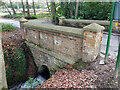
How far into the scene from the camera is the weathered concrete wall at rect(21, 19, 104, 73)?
4035 millimetres

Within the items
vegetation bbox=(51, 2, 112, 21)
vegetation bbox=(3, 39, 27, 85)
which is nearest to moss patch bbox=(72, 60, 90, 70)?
vegetation bbox=(3, 39, 27, 85)

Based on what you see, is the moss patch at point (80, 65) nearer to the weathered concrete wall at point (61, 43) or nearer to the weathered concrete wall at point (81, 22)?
the weathered concrete wall at point (61, 43)

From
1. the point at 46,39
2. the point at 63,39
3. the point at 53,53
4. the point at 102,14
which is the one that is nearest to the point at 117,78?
the point at 63,39

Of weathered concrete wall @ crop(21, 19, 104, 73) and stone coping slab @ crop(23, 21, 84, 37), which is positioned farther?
stone coping slab @ crop(23, 21, 84, 37)

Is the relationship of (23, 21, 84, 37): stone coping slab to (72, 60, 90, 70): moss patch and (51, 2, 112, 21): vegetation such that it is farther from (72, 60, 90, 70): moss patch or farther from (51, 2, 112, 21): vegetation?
(51, 2, 112, 21): vegetation

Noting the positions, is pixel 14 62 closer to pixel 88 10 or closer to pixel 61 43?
pixel 61 43

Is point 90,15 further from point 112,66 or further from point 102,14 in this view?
point 112,66

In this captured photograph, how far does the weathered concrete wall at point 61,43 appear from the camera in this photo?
13.2 feet

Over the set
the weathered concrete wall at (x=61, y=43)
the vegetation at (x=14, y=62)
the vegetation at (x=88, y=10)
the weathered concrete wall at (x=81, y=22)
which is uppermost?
the vegetation at (x=88, y=10)

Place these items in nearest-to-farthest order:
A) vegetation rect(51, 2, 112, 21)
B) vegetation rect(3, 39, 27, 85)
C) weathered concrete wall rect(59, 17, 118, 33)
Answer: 1. vegetation rect(3, 39, 27, 85)
2. weathered concrete wall rect(59, 17, 118, 33)
3. vegetation rect(51, 2, 112, 21)

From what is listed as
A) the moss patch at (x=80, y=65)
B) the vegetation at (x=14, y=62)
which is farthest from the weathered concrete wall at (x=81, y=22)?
the vegetation at (x=14, y=62)

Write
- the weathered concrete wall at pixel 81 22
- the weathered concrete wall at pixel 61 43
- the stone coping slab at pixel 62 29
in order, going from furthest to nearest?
the weathered concrete wall at pixel 81 22, the stone coping slab at pixel 62 29, the weathered concrete wall at pixel 61 43

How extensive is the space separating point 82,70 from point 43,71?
4.57 meters

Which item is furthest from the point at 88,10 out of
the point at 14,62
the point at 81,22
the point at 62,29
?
the point at 14,62
